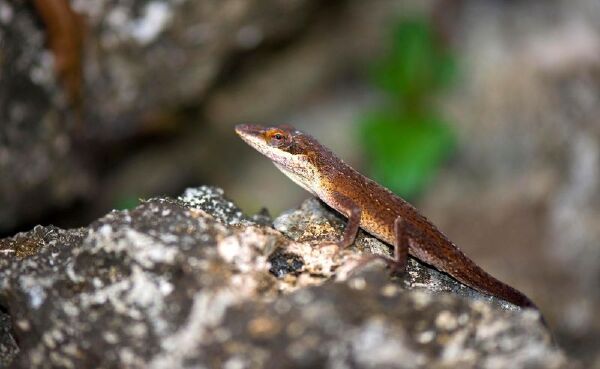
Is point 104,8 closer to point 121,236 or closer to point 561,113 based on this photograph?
point 121,236

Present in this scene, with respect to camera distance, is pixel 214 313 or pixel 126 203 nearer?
pixel 214 313

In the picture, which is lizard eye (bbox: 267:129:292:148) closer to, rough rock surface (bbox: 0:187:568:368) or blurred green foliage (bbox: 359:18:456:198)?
rough rock surface (bbox: 0:187:568:368)

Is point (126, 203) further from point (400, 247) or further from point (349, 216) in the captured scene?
point (400, 247)

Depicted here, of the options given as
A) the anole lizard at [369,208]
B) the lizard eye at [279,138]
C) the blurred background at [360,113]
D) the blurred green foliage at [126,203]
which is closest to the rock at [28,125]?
the blurred background at [360,113]

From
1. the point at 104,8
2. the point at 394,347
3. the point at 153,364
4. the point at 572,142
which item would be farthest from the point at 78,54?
the point at 572,142

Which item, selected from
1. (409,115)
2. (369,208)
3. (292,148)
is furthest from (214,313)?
(409,115)

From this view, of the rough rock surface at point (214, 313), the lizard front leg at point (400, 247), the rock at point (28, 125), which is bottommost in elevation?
the rough rock surface at point (214, 313)

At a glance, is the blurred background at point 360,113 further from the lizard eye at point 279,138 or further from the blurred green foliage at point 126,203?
the lizard eye at point 279,138
